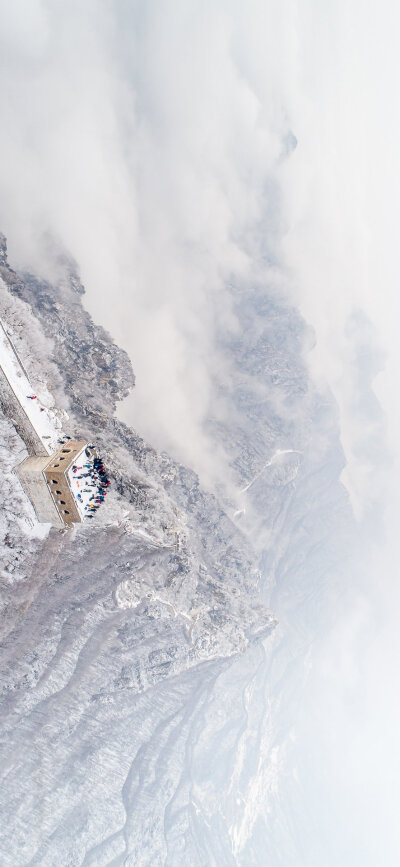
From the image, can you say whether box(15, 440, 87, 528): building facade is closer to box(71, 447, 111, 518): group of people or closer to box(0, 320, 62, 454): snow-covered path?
box(71, 447, 111, 518): group of people

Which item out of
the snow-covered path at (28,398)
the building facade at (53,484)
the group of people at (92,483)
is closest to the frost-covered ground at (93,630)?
the building facade at (53,484)

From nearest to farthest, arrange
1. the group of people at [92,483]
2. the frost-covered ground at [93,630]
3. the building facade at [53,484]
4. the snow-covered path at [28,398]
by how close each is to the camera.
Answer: the building facade at [53,484], the snow-covered path at [28,398], the group of people at [92,483], the frost-covered ground at [93,630]

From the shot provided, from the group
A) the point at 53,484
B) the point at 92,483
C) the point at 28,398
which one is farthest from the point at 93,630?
the point at 28,398

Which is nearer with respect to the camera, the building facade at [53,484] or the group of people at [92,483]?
Result: the building facade at [53,484]

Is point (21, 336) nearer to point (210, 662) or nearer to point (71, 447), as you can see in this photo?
point (71, 447)

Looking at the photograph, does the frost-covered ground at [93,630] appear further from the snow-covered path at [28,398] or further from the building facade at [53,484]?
the snow-covered path at [28,398]

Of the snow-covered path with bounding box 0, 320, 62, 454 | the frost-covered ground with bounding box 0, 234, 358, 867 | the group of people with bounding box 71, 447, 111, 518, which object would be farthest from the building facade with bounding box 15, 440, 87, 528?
the snow-covered path with bounding box 0, 320, 62, 454

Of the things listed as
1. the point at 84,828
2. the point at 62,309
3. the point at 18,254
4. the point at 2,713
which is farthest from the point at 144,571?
the point at 18,254

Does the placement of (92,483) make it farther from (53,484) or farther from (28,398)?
(28,398)
